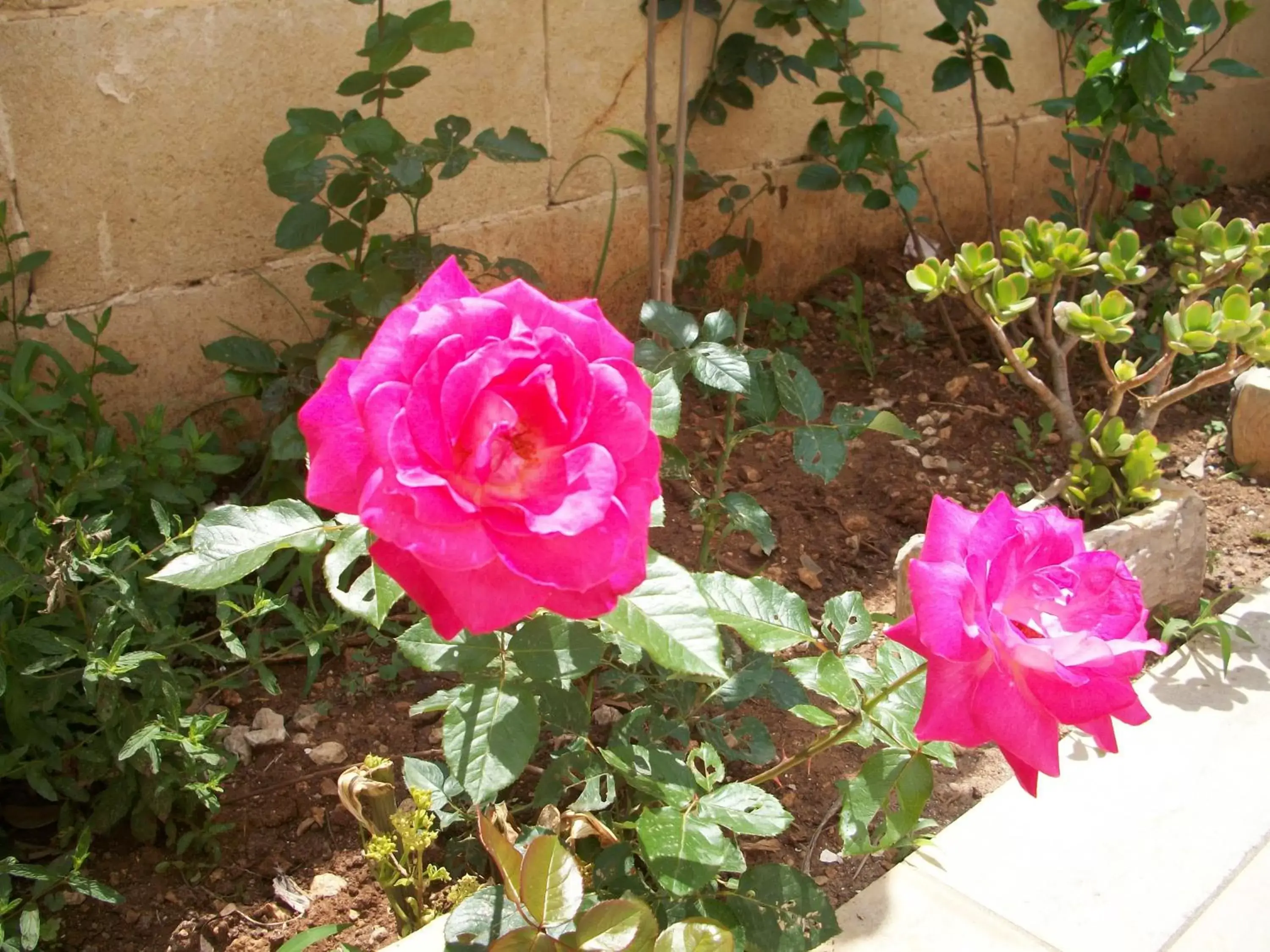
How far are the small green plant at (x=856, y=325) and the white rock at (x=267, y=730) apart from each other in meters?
2.08

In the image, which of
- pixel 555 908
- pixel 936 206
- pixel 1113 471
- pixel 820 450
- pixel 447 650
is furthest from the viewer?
pixel 936 206

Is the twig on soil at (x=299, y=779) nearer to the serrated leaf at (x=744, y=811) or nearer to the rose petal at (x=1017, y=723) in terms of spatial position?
the serrated leaf at (x=744, y=811)

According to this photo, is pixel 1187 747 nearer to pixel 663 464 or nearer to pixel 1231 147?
pixel 663 464

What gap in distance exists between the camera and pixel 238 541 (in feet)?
3.66

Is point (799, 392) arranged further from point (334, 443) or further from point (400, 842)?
point (334, 443)

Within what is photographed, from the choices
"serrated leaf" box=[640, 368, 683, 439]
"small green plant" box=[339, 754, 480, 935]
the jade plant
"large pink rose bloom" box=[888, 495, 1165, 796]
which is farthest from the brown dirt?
"large pink rose bloom" box=[888, 495, 1165, 796]

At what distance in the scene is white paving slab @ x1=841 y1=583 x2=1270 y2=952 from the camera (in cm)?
192

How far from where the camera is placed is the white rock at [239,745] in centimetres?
206

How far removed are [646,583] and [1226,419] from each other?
299 centimetres

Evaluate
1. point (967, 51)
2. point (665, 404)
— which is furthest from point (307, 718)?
point (967, 51)

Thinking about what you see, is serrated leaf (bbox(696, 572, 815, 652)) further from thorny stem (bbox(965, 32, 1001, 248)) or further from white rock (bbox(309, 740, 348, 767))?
thorny stem (bbox(965, 32, 1001, 248))

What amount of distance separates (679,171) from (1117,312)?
1.06 m

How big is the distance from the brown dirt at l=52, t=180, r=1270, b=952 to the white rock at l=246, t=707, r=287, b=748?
0.07 ft

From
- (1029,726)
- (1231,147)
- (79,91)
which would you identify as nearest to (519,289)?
(1029,726)
